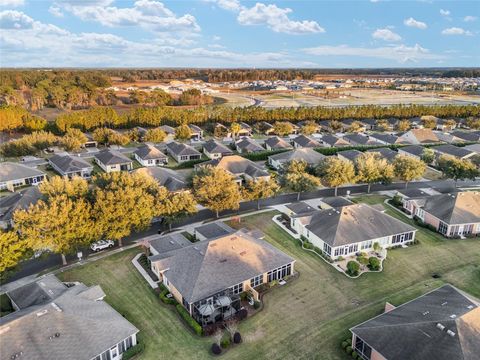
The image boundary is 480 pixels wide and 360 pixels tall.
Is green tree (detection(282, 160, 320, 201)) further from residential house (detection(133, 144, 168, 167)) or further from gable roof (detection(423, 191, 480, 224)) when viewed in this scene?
residential house (detection(133, 144, 168, 167))

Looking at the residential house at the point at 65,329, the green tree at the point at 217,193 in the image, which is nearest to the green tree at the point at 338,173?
the green tree at the point at 217,193

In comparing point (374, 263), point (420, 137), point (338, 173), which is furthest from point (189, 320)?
point (420, 137)

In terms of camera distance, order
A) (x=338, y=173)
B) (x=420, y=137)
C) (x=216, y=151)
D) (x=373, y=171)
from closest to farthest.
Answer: (x=338, y=173), (x=373, y=171), (x=216, y=151), (x=420, y=137)

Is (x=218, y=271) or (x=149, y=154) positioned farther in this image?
(x=149, y=154)

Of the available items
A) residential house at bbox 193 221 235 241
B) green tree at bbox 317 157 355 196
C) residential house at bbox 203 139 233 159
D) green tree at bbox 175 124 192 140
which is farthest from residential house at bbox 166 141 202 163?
residential house at bbox 193 221 235 241

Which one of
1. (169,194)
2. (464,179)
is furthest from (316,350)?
(464,179)

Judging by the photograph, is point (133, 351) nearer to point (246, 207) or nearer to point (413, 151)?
point (246, 207)

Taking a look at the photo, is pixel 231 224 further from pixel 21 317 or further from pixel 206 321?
pixel 21 317
